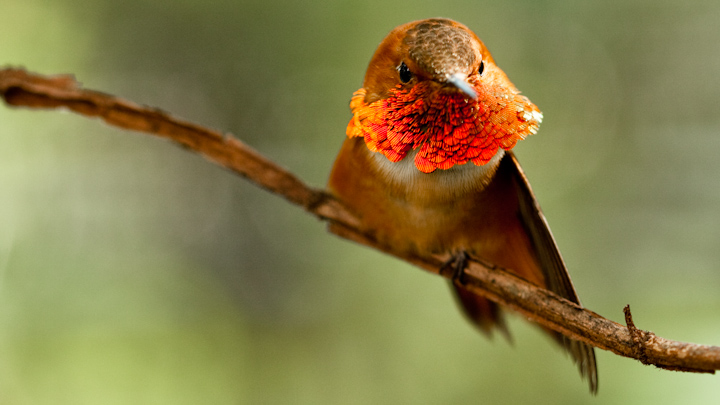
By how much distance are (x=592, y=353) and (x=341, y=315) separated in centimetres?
107

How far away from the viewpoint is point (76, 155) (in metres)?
1.64

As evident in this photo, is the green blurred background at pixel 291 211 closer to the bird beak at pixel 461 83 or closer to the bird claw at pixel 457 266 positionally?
the bird claw at pixel 457 266

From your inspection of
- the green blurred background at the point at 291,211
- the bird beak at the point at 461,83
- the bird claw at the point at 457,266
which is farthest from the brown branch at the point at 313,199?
the green blurred background at the point at 291,211

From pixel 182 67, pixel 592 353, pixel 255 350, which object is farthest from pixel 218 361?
pixel 592 353

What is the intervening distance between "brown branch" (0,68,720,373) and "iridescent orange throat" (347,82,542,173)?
20 centimetres

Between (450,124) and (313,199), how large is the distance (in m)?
0.37

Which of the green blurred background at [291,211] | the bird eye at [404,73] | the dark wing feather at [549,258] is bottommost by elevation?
the dark wing feather at [549,258]

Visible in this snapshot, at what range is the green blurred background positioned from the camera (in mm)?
1486

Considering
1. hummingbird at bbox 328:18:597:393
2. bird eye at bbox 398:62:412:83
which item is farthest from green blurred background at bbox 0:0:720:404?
bird eye at bbox 398:62:412:83

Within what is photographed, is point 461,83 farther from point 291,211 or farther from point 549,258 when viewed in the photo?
point 291,211

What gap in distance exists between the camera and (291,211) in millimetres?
1750

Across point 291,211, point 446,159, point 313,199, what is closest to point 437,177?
point 446,159

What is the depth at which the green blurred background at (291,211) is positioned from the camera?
149cm

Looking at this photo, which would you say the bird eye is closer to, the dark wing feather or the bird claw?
the dark wing feather
